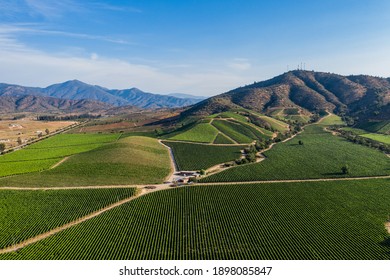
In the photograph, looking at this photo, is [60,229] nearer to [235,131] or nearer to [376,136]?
[235,131]

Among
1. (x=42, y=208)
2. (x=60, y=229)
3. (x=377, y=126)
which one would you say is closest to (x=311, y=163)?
(x=60, y=229)

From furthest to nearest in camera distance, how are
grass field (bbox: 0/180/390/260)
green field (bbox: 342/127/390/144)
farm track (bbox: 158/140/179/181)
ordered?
1. green field (bbox: 342/127/390/144)
2. farm track (bbox: 158/140/179/181)
3. grass field (bbox: 0/180/390/260)

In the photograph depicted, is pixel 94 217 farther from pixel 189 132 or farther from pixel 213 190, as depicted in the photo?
pixel 189 132

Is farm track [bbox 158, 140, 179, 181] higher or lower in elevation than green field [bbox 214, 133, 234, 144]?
lower

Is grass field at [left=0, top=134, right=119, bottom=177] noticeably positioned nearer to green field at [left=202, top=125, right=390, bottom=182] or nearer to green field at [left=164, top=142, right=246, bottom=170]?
green field at [left=164, top=142, right=246, bottom=170]

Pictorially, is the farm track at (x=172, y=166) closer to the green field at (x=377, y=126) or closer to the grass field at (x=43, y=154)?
the grass field at (x=43, y=154)

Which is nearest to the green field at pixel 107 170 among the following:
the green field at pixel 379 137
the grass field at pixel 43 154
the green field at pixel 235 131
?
the grass field at pixel 43 154

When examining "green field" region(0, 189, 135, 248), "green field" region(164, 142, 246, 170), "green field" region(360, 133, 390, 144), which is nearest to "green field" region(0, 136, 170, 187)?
"green field" region(164, 142, 246, 170)
